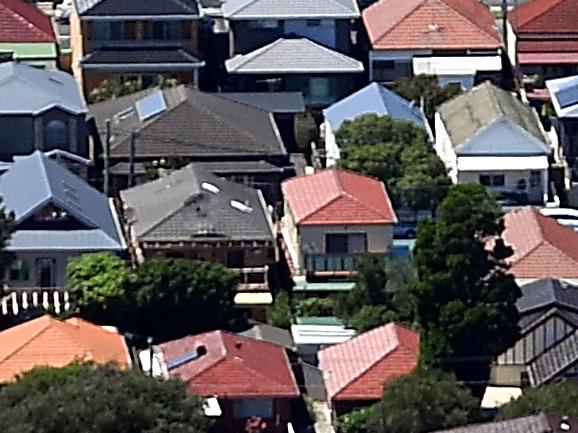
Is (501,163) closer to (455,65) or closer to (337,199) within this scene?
(337,199)

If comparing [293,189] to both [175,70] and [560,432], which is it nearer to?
[175,70]

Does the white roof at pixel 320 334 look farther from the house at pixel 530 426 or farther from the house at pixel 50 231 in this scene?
the house at pixel 530 426

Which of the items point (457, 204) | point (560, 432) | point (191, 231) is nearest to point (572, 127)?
point (191, 231)

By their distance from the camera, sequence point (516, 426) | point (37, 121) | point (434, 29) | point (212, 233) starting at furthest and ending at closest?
point (434, 29) → point (37, 121) → point (212, 233) → point (516, 426)

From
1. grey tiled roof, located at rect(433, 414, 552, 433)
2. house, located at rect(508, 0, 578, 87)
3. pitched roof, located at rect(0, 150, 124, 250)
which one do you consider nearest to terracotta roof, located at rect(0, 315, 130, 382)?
pitched roof, located at rect(0, 150, 124, 250)

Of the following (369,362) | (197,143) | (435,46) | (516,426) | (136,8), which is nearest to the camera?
(516,426)

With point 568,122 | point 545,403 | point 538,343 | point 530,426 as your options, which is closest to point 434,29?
point 568,122
